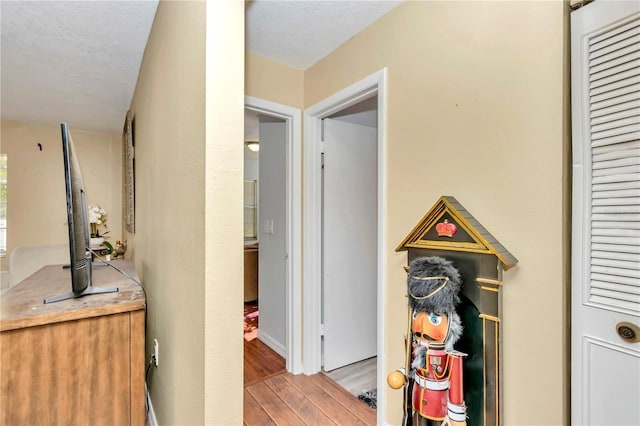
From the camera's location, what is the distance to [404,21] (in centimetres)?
165

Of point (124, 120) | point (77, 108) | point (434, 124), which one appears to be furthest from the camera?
point (124, 120)

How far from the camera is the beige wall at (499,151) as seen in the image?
111cm

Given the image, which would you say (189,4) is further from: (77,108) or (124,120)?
(124,120)

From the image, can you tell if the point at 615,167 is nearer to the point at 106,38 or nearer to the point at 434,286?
the point at 434,286

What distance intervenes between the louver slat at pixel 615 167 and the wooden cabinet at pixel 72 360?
1841mm

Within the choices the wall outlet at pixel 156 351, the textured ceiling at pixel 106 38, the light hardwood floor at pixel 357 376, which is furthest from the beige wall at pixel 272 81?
the light hardwood floor at pixel 357 376

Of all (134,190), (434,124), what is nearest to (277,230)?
(134,190)

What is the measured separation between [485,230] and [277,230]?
6.18ft

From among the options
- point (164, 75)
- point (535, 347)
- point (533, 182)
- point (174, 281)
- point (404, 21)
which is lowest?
point (535, 347)

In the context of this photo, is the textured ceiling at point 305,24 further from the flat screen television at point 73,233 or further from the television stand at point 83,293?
the television stand at point 83,293

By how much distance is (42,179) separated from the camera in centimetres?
379

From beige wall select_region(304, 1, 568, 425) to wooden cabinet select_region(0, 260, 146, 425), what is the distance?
1296 millimetres

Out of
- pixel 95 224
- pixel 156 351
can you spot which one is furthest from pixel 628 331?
pixel 95 224

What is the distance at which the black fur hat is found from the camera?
1193mm
